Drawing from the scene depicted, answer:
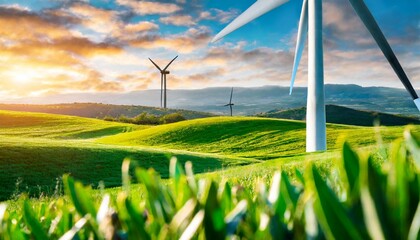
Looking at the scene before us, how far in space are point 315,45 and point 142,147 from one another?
3174cm

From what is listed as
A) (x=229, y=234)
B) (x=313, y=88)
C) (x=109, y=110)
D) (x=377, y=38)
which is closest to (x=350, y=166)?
(x=229, y=234)

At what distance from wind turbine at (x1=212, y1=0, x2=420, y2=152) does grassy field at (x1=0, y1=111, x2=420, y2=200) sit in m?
1.99

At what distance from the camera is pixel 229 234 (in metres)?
0.74

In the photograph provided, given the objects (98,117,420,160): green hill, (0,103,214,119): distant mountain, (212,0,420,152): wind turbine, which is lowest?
(98,117,420,160): green hill

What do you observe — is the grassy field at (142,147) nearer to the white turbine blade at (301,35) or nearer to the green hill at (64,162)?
the green hill at (64,162)

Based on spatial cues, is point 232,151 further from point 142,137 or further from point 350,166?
point 350,166

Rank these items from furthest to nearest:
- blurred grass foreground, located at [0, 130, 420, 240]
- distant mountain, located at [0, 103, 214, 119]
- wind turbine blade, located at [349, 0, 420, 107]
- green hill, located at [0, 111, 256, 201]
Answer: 1. distant mountain, located at [0, 103, 214, 119]
2. green hill, located at [0, 111, 256, 201]
3. wind turbine blade, located at [349, 0, 420, 107]
4. blurred grass foreground, located at [0, 130, 420, 240]

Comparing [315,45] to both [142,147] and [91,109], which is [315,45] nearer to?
[142,147]

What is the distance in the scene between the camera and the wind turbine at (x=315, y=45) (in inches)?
819

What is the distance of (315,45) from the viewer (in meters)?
26.3

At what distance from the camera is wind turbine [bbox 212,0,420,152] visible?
68.2 feet

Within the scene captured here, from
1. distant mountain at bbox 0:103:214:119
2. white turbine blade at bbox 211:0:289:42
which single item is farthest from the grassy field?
distant mountain at bbox 0:103:214:119

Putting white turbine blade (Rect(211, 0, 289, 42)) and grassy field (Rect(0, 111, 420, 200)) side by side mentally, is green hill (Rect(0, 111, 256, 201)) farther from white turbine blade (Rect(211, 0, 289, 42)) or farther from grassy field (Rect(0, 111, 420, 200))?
white turbine blade (Rect(211, 0, 289, 42))

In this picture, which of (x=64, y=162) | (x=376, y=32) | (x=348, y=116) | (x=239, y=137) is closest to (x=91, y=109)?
(x=348, y=116)
